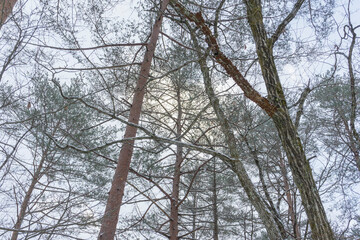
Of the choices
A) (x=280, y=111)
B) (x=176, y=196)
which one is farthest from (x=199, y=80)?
(x=280, y=111)

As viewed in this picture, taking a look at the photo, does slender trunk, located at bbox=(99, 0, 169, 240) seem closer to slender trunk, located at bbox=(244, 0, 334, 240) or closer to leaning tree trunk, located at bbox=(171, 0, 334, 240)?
leaning tree trunk, located at bbox=(171, 0, 334, 240)

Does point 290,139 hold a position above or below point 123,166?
below

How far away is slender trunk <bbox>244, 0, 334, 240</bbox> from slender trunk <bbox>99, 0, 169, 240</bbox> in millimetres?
1088

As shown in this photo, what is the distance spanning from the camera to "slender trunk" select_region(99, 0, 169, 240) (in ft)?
8.95

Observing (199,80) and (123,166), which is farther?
(199,80)

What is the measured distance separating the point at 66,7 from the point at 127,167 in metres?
2.04

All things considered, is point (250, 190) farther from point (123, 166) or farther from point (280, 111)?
point (123, 166)

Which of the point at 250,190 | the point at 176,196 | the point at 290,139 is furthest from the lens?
the point at 176,196

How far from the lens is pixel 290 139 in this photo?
216cm

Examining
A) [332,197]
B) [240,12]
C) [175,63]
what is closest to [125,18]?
[175,63]

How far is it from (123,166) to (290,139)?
6.59 feet

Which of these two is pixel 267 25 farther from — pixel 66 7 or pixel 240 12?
pixel 66 7

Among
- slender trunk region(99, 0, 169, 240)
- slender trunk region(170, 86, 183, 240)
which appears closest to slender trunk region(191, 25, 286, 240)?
slender trunk region(99, 0, 169, 240)

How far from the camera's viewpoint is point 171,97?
4.93 meters
